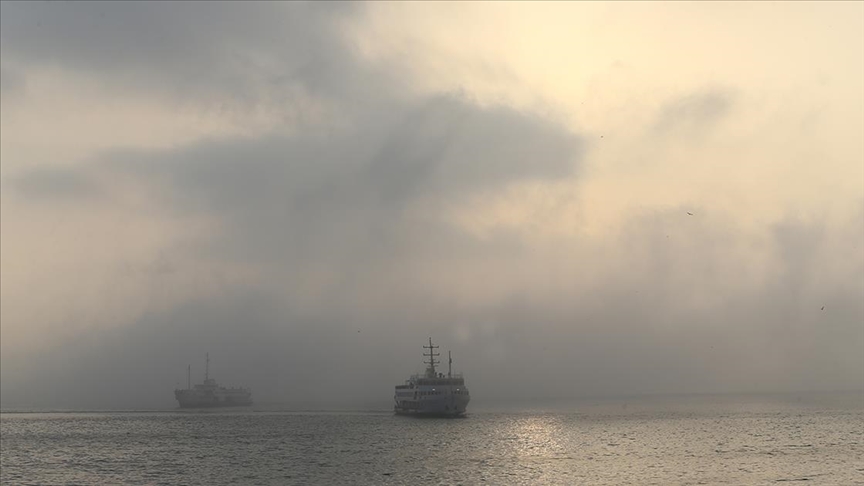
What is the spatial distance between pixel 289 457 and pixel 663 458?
48778 millimetres

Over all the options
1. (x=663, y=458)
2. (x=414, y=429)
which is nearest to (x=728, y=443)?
(x=663, y=458)

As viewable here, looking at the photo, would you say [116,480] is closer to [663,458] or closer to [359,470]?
[359,470]

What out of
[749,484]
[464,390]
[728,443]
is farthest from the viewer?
[464,390]

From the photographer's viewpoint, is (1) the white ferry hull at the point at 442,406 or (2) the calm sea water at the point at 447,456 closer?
(2) the calm sea water at the point at 447,456

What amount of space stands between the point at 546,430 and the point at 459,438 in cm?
3414

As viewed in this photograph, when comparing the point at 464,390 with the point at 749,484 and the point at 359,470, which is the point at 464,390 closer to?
the point at 359,470

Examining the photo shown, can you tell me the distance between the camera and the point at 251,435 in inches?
4970

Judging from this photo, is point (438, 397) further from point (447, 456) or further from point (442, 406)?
point (447, 456)

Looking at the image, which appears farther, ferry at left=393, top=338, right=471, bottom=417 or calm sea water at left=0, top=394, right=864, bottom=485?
ferry at left=393, top=338, right=471, bottom=417

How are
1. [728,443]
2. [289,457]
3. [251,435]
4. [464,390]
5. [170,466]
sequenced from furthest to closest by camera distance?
[464,390], [251,435], [728,443], [289,457], [170,466]

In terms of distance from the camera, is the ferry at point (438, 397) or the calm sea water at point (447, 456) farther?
the ferry at point (438, 397)

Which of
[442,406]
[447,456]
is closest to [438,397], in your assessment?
[442,406]

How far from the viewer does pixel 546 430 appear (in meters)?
137

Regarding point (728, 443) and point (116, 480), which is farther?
point (728, 443)
